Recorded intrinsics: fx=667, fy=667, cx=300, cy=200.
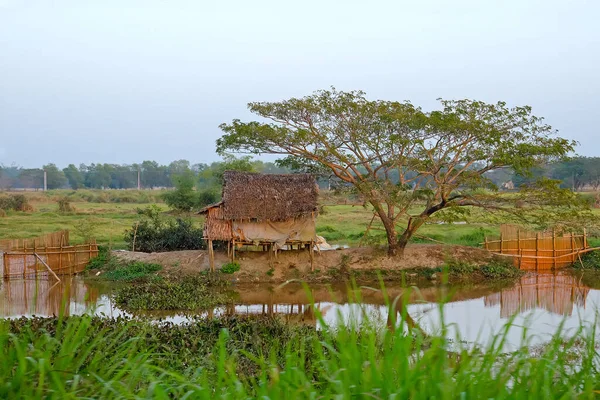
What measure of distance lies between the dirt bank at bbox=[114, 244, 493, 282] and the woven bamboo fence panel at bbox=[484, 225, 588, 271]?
31.2 inches

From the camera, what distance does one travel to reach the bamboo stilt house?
18938 mm

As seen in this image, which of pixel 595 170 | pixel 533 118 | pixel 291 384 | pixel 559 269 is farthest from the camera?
pixel 595 170

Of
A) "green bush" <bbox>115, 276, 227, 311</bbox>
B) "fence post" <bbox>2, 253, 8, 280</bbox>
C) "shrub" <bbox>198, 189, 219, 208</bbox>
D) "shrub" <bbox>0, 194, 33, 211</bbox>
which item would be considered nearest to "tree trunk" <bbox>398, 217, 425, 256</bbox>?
"green bush" <bbox>115, 276, 227, 311</bbox>

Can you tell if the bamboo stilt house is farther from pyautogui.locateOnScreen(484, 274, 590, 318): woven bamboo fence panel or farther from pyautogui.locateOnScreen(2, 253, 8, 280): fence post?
pyautogui.locateOnScreen(484, 274, 590, 318): woven bamboo fence panel

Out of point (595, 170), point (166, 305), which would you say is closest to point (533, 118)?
point (166, 305)

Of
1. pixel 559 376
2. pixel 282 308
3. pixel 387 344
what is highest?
pixel 387 344

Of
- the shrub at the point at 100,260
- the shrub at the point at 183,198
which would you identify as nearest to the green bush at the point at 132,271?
the shrub at the point at 100,260

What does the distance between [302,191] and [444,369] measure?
1644 cm

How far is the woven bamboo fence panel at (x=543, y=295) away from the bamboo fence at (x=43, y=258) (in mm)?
11283

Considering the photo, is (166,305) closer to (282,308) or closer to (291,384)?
(282,308)

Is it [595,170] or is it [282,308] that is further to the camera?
[595,170]

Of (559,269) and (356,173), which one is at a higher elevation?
(356,173)

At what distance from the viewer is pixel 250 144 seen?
19688 millimetres

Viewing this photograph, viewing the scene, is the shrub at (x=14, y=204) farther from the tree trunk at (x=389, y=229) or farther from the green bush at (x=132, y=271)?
the tree trunk at (x=389, y=229)
